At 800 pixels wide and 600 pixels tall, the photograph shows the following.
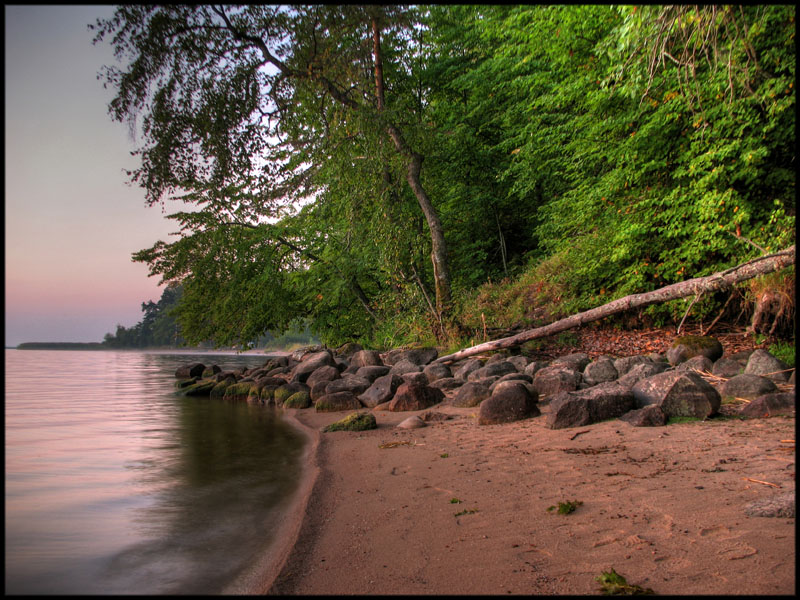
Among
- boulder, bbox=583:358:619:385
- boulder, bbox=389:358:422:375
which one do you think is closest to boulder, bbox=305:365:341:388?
boulder, bbox=389:358:422:375

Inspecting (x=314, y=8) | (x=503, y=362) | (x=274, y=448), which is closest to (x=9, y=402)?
(x=274, y=448)

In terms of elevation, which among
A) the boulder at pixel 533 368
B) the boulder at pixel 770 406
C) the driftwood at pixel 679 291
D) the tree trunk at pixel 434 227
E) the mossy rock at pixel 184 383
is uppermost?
the tree trunk at pixel 434 227

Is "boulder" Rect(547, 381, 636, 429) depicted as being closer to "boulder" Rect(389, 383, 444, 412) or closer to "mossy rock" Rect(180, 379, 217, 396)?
"boulder" Rect(389, 383, 444, 412)

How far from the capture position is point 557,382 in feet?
24.3

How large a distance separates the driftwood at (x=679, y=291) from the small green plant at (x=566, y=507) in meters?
5.10

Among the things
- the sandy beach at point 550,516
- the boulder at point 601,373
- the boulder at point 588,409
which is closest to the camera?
the sandy beach at point 550,516

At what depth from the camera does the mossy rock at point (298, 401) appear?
10.1m

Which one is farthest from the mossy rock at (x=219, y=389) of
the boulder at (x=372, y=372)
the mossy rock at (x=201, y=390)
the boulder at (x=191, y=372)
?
the boulder at (x=191, y=372)

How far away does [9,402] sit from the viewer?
38.5ft

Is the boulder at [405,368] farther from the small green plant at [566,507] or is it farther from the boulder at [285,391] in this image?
the small green plant at [566,507]

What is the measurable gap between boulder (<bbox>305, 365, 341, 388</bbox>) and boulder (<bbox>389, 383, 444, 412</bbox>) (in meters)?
3.72

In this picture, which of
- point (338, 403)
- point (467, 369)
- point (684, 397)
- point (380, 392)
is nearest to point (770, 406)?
point (684, 397)

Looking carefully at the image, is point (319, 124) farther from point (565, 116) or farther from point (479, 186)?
point (479, 186)

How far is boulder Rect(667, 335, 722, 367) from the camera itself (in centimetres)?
838
